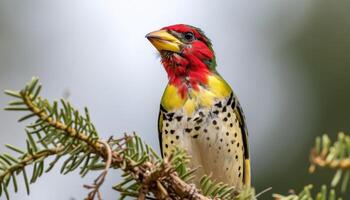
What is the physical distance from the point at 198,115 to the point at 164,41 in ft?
1.71

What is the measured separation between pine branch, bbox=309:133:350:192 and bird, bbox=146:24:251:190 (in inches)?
76.5

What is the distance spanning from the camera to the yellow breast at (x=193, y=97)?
3.68 meters

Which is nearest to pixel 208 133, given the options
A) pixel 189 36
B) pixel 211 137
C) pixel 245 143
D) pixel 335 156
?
pixel 211 137

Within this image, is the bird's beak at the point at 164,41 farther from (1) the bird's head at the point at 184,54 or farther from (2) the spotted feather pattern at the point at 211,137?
(2) the spotted feather pattern at the point at 211,137

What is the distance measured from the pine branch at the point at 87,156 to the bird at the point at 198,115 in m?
1.34

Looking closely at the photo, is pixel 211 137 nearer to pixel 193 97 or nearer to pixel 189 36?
pixel 193 97

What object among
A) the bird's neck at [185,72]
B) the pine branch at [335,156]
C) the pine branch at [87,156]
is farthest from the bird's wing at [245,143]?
the pine branch at [335,156]

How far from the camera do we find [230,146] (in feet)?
12.3

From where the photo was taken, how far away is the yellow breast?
3.68 m

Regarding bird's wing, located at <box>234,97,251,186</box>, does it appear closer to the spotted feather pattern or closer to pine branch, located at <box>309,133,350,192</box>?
the spotted feather pattern

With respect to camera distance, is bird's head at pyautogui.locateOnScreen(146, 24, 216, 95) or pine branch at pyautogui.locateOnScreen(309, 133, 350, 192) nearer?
pine branch at pyautogui.locateOnScreen(309, 133, 350, 192)

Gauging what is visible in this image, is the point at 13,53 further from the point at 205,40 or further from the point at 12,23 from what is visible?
the point at 205,40

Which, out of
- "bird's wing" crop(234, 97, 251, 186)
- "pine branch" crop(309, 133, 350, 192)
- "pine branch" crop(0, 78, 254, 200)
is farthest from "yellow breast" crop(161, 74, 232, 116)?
"pine branch" crop(309, 133, 350, 192)

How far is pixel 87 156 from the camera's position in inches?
78.1
